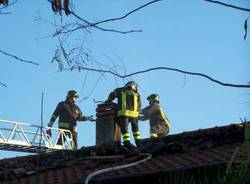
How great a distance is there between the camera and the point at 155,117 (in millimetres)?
11406

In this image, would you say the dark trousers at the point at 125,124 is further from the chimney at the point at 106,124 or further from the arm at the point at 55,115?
the arm at the point at 55,115

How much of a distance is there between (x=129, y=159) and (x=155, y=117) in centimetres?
459

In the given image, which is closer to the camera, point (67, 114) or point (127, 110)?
point (127, 110)

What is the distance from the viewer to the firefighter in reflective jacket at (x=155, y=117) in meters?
11.4

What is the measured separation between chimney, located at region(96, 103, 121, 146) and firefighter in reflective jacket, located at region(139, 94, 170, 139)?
1.21 meters

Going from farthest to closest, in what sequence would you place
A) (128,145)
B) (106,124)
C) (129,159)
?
(106,124) < (128,145) < (129,159)

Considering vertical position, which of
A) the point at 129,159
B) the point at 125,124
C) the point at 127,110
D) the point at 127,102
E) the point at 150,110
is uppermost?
the point at 150,110

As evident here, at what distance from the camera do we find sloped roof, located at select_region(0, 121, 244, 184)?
5.94 meters

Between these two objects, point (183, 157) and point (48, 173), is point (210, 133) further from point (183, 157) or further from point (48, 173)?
point (48, 173)

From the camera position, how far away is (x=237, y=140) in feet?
21.9

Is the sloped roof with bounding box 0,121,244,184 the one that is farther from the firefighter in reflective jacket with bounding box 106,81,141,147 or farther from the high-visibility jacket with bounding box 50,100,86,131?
the high-visibility jacket with bounding box 50,100,86,131

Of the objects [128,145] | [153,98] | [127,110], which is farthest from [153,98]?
[128,145]

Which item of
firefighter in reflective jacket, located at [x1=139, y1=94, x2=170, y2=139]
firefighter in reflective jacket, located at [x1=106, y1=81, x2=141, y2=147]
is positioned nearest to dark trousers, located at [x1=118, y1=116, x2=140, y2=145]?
firefighter in reflective jacket, located at [x1=106, y1=81, x2=141, y2=147]

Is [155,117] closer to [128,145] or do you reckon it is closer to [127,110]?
[127,110]
